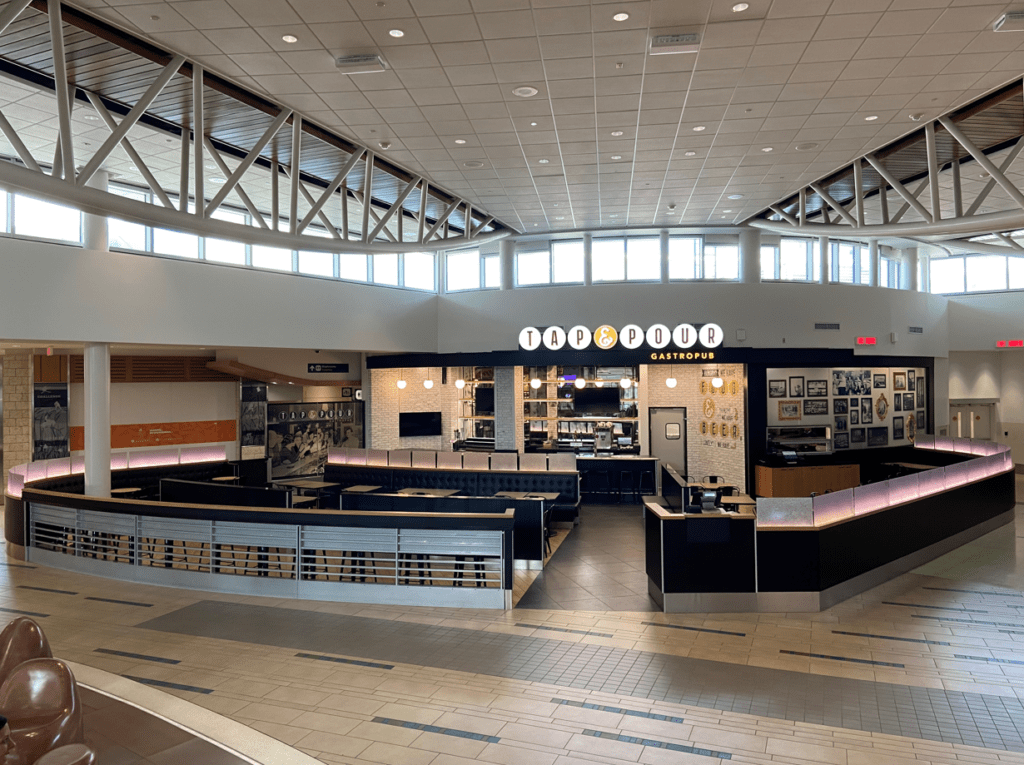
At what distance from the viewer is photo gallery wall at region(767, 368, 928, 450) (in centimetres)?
1530

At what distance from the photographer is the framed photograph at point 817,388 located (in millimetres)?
15438

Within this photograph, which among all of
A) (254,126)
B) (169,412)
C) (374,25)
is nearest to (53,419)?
(169,412)

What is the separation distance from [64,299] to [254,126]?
3.72 m

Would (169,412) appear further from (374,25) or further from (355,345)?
(374,25)

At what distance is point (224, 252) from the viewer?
13.4 m

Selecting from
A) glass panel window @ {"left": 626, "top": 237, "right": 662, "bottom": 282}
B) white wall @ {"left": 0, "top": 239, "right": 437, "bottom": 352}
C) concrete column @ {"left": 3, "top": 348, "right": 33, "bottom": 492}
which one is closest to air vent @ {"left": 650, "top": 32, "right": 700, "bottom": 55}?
white wall @ {"left": 0, "top": 239, "right": 437, "bottom": 352}

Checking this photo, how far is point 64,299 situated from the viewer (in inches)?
389

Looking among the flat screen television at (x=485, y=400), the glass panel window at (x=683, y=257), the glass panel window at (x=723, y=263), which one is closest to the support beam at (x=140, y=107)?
the flat screen television at (x=485, y=400)

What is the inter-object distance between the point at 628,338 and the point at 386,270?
604 centimetres

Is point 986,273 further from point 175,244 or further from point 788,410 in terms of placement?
point 175,244

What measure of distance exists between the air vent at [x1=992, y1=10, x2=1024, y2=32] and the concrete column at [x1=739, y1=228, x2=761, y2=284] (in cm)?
934

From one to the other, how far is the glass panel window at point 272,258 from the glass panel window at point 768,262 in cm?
1060

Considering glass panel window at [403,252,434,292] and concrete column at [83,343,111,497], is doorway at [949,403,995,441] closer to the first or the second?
glass panel window at [403,252,434,292]

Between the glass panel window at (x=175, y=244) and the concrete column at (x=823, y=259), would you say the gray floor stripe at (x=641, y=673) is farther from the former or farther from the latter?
the concrete column at (x=823, y=259)
